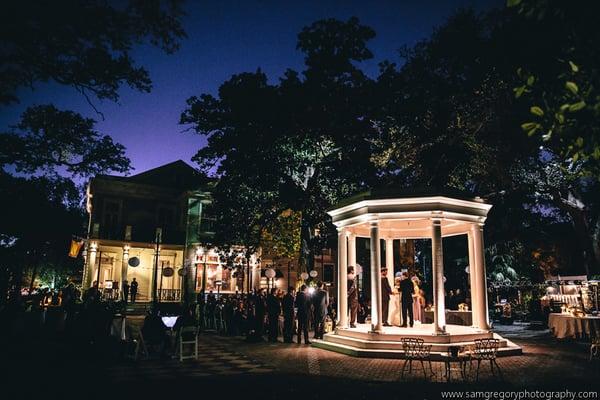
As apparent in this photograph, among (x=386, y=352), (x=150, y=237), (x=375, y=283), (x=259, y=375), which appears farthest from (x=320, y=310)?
(x=150, y=237)

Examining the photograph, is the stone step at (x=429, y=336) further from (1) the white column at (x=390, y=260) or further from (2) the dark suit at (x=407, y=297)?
(1) the white column at (x=390, y=260)

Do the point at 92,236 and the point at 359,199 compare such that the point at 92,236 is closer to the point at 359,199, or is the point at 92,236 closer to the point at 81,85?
the point at 81,85

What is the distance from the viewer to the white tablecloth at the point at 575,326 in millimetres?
15062

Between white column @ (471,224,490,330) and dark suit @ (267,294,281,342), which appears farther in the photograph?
dark suit @ (267,294,281,342)

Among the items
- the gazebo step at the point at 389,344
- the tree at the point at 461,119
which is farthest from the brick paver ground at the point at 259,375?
the tree at the point at 461,119

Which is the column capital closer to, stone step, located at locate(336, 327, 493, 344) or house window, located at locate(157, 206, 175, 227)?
stone step, located at locate(336, 327, 493, 344)

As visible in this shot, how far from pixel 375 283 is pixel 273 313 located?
4.70 meters

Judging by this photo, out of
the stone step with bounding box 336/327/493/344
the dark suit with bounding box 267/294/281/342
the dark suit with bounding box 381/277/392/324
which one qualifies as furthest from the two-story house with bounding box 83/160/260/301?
the stone step with bounding box 336/327/493/344

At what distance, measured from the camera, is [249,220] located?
21.8 meters

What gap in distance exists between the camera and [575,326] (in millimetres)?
15781

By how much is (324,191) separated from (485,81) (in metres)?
8.86

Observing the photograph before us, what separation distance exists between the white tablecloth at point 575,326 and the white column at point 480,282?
211 inches

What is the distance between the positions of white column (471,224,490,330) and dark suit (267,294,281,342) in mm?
6812

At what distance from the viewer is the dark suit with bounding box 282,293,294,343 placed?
15156 mm
